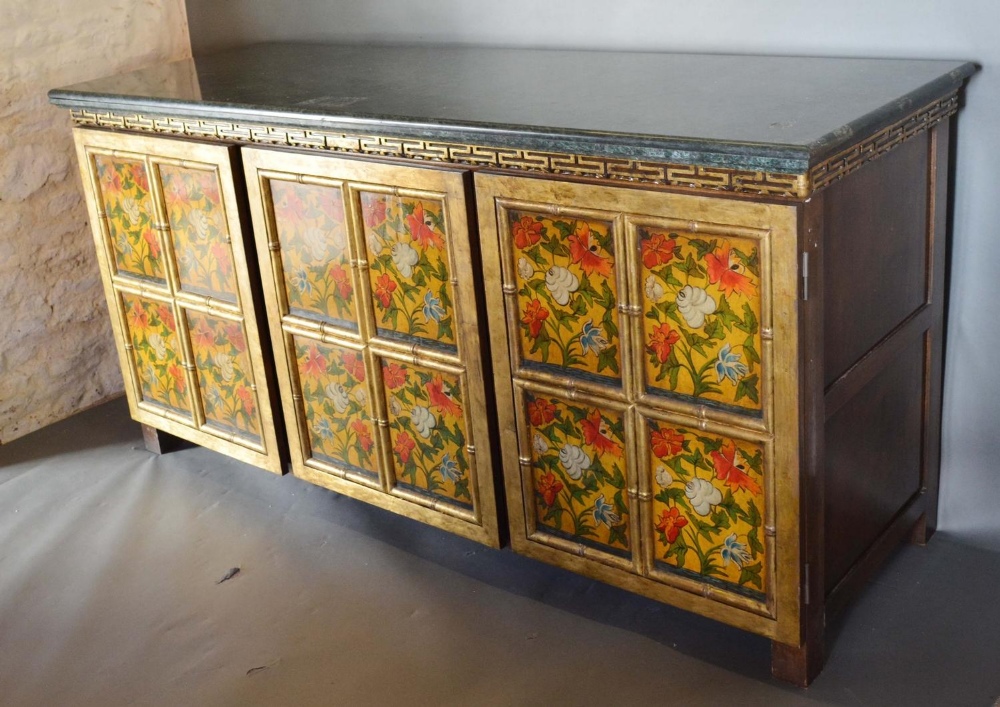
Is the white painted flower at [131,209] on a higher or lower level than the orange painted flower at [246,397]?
higher

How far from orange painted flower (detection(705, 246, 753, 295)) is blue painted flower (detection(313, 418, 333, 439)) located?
111cm

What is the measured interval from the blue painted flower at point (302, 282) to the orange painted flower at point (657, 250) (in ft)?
2.87

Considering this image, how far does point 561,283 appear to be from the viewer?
200cm

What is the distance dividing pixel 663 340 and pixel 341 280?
78 cm

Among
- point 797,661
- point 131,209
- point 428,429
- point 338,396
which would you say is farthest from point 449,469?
point 131,209

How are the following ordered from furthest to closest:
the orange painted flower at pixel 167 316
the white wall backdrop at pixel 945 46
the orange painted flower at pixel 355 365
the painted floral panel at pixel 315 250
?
the orange painted flower at pixel 167 316 < the orange painted flower at pixel 355 365 < the painted floral panel at pixel 315 250 < the white wall backdrop at pixel 945 46

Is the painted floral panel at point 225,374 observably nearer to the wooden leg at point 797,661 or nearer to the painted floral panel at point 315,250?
the painted floral panel at point 315,250

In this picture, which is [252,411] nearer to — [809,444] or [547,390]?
[547,390]

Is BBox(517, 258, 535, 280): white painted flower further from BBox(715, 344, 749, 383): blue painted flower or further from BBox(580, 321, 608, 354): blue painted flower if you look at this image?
BBox(715, 344, 749, 383): blue painted flower

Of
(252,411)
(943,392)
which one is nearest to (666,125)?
(943,392)

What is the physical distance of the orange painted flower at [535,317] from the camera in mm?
2049

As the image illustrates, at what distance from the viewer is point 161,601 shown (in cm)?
248

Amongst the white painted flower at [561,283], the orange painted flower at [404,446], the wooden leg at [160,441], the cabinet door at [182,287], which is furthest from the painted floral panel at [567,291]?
the wooden leg at [160,441]

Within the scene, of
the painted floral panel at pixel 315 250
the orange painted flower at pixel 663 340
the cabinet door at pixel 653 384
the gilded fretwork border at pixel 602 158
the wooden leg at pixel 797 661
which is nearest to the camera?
the gilded fretwork border at pixel 602 158
